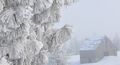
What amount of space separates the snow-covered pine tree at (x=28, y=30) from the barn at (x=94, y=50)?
1787 centimetres

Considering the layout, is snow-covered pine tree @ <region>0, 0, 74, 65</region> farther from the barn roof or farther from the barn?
the barn roof

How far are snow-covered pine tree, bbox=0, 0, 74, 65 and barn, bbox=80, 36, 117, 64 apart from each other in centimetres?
1787

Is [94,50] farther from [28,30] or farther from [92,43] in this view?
[28,30]

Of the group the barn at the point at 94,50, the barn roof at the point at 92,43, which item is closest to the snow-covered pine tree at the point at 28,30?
the barn at the point at 94,50

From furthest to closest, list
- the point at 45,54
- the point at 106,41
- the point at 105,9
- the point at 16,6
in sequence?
the point at 105,9 < the point at 106,41 < the point at 45,54 < the point at 16,6

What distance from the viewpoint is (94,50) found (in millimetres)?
22438

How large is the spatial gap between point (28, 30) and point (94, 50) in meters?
19.2

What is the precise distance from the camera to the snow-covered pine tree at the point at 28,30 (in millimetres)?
3355

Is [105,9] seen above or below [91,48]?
above

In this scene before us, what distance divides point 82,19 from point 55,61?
46.1 meters

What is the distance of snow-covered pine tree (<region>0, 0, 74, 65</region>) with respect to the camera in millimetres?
3355

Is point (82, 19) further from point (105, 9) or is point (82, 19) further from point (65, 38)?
point (65, 38)

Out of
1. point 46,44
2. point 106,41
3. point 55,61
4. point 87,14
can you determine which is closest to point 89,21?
point 87,14

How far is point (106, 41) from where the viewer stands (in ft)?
80.3
